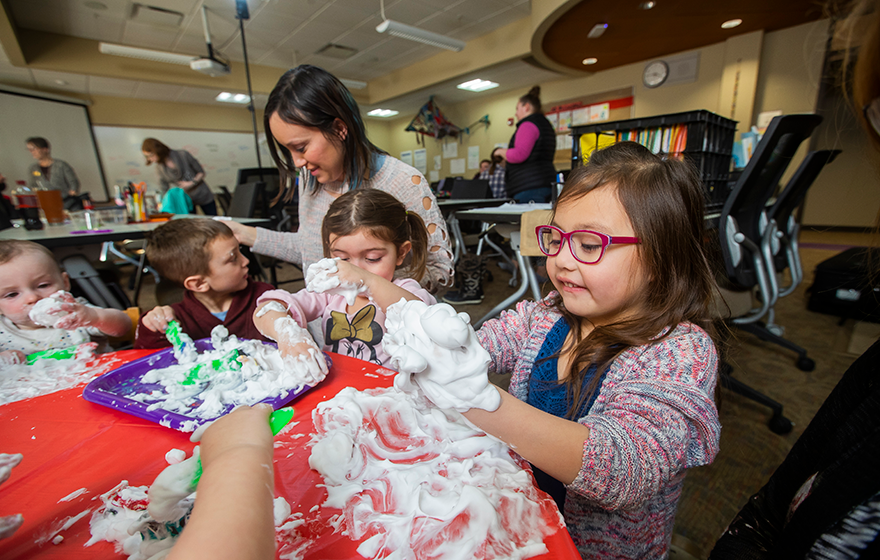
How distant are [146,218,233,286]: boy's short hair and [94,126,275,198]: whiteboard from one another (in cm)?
653

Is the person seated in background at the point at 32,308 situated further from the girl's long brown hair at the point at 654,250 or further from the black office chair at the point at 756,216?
the black office chair at the point at 756,216

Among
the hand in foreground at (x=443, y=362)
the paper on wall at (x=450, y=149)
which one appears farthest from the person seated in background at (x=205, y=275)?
the paper on wall at (x=450, y=149)

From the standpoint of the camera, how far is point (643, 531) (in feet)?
2.17

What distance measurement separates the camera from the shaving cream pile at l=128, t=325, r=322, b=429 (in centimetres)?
70

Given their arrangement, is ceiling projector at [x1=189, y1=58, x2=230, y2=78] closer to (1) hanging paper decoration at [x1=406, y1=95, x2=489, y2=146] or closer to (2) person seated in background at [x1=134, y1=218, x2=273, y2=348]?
(1) hanging paper decoration at [x1=406, y1=95, x2=489, y2=146]

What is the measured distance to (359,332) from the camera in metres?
1.20

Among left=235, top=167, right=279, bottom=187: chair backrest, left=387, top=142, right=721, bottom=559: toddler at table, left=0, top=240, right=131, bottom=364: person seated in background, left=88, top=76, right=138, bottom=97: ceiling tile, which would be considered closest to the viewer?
left=387, top=142, right=721, bottom=559: toddler at table

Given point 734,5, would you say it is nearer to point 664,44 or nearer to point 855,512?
point 664,44

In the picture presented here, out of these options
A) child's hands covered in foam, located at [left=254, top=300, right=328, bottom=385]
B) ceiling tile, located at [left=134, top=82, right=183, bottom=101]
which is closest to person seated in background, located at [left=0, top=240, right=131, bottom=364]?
child's hands covered in foam, located at [left=254, top=300, right=328, bottom=385]

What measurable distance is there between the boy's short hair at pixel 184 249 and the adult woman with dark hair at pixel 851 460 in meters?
1.55

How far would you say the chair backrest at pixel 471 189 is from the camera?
5012 millimetres

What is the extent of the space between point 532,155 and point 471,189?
1.80 metres

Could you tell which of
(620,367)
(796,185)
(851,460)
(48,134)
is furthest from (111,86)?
(851,460)

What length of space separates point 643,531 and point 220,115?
10482mm
